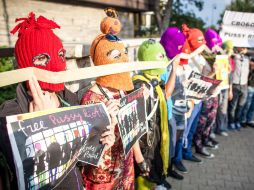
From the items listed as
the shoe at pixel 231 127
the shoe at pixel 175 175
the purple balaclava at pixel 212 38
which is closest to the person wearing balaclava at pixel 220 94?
the purple balaclava at pixel 212 38

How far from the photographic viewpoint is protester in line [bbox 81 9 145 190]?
2062mm

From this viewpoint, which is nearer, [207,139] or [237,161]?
[237,161]

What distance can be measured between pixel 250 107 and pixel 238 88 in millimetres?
722

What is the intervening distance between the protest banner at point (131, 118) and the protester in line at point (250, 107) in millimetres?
4394

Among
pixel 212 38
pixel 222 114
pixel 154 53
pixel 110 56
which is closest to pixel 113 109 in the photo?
pixel 110 56

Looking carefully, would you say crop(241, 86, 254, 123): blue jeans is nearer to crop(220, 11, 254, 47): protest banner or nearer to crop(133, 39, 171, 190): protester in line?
crop(220, 11, 254, 47): protest banner

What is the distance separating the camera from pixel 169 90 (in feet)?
10.4

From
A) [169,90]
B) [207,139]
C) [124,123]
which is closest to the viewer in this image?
[124,123]

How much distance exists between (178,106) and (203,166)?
1.35 m

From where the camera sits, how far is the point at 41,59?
158 cm

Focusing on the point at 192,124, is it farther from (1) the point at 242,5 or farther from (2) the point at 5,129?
(1) the point at 242,5

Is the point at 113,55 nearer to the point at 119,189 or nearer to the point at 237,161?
the point at 119,189

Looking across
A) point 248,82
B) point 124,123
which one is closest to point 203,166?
point 248,82

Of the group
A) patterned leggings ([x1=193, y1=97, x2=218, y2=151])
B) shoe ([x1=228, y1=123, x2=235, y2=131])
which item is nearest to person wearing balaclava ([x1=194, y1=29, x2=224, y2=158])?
patterned leggings ([x1=193, y1=97, x2=218, y2=151])
